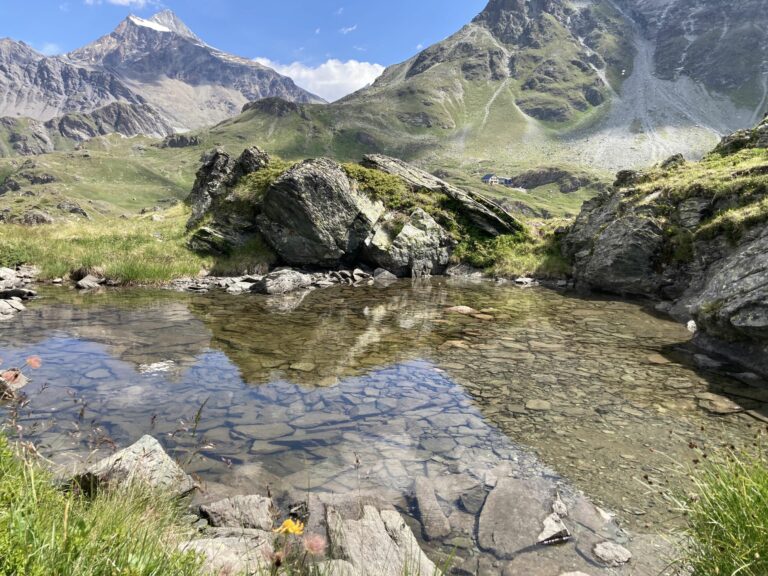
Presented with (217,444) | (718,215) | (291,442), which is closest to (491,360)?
(291,442)

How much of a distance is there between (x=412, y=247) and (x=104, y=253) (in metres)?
18.8

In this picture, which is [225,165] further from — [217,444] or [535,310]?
[217,444]

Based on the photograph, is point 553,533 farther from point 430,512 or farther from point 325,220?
point 325,220

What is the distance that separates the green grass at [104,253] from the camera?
23.4 meters

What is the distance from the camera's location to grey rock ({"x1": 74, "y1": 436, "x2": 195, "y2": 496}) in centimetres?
542

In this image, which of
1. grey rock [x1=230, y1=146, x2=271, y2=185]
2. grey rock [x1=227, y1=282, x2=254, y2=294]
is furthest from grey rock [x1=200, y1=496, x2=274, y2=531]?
grey rock [x1=230, y1=146, x2=271, y2=185]

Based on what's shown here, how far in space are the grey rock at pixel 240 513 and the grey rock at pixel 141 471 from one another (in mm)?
481

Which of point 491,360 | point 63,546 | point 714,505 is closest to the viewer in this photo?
point 63,546

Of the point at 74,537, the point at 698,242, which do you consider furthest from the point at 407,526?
the point at 698,242

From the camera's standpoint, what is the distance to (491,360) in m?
13.1

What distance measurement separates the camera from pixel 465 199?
35375mm

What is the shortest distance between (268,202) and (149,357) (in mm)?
18328

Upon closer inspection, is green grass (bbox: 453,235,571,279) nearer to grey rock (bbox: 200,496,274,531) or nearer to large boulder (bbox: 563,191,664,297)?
large boulder (bbox: 563,191,664,297)

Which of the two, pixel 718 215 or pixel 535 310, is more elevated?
pixel 718 215
